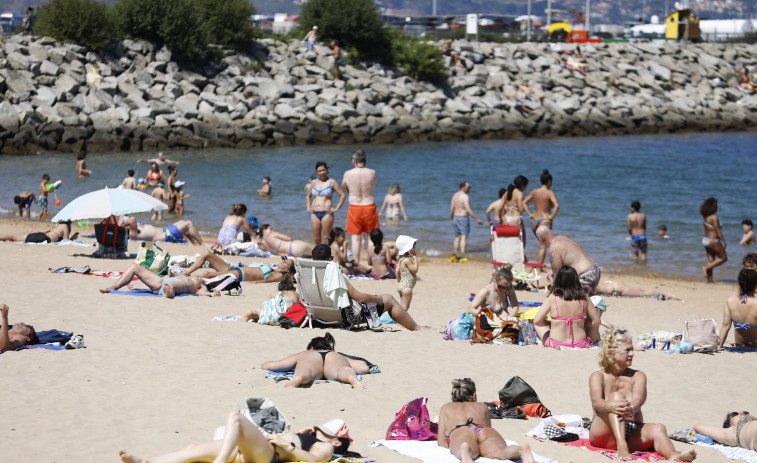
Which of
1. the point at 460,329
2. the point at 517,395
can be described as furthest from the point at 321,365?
the point at 460,329

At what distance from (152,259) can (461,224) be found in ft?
19.5

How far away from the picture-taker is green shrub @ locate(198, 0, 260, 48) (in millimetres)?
38000

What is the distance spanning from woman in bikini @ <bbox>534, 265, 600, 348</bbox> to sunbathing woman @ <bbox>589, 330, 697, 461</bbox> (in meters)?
2.27

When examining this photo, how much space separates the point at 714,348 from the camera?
8.34 metres

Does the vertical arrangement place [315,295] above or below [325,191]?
below

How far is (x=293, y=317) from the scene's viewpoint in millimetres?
8977

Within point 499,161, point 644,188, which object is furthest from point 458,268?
point 499,161

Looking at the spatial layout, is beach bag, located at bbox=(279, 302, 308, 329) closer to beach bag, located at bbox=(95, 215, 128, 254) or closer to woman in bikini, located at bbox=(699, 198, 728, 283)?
beach bag, located at bbox=(95, 215, 128, 254)

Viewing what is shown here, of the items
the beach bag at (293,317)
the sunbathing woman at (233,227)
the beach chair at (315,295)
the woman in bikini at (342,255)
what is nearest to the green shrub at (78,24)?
the sunbathing woman at (233,227)

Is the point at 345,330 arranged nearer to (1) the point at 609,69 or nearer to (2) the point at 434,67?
(2) the point at 434,67

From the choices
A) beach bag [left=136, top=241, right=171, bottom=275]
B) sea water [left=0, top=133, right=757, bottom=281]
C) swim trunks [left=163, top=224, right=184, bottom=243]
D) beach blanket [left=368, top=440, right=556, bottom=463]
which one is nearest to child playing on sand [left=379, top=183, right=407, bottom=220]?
sea water [left=0, top=133, right=757, bottom=281]

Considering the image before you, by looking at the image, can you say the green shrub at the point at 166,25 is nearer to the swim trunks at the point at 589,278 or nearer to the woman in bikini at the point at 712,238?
the woman in bikini at the point at 712,238

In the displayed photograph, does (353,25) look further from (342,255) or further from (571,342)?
(571,342)

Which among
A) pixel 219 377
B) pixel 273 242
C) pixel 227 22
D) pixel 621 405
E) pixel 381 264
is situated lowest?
pixel 273 242
